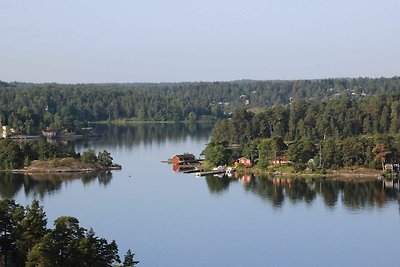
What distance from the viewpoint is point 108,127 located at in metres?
53.8

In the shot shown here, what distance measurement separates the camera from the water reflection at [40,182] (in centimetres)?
2280

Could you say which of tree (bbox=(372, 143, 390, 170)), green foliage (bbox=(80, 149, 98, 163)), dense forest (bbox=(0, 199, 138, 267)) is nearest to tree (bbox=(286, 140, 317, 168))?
tree (bbox=(372, 143, 390, 170))

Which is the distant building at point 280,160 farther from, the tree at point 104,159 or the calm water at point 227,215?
the tree at point 104,159

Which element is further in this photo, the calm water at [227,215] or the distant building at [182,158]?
the distant building at [182,158]

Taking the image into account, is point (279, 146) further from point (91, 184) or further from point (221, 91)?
point (221, 91)

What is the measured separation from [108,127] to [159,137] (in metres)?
10.5

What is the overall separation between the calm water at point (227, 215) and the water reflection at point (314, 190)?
3 cm

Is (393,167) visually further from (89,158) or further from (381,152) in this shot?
(89,158)

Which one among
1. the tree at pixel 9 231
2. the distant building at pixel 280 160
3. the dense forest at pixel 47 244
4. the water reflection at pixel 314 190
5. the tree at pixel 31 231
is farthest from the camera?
the distant building at pixel 280 160

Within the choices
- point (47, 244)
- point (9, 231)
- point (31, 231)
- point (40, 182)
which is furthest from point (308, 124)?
point (47, 244)

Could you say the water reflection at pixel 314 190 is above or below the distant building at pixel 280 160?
below

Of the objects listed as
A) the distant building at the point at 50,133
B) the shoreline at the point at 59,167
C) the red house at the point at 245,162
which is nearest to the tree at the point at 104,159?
the shoreline at the point at 59,167

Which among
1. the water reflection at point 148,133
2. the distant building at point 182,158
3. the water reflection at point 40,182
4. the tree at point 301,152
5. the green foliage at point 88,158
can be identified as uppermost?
the tree at point 301,152

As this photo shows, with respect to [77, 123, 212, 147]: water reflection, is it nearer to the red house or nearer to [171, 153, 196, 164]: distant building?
[171, 153, 196, 164]: distant building
